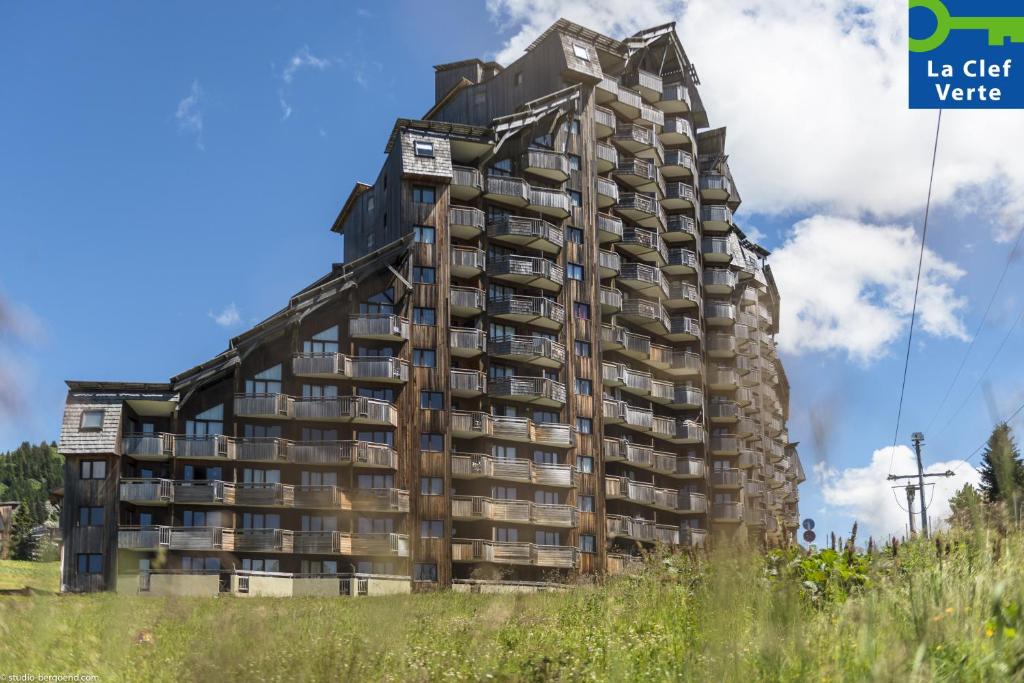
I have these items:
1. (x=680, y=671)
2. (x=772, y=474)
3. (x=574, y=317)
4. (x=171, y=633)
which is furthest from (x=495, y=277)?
(x=680, y=671)

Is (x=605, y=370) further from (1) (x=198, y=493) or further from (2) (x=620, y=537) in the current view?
(1) (x=198, y=493)

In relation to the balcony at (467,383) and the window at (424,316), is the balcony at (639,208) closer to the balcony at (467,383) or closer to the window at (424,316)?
the window at (424,316)

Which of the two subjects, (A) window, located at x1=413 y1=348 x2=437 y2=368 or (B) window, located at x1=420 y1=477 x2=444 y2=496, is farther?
(A) window, located at x1=413 y1=348 x2=437 y2=368

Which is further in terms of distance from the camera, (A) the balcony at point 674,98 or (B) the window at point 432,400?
(A) the balcony at point 674,98

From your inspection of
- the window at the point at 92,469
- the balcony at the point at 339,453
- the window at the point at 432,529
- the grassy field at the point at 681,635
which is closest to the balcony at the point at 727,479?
the window at the point at 432,529

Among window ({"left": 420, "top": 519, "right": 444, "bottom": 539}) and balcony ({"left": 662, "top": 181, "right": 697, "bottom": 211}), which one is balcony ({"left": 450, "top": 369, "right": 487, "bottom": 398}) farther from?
balcony ({"left": 662, "top": 181, "right": 697, "bottom": 211})

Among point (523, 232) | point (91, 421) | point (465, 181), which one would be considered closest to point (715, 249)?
point (523, 232)

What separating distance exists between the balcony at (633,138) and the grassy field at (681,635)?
70.9 metres

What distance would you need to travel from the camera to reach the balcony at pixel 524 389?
6944 centimetres

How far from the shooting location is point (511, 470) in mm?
68562

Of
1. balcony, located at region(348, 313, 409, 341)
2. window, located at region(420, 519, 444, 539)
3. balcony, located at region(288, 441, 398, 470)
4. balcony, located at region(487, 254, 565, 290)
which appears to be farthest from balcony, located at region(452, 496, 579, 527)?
balcony, located at region(487, 254, 565, 290)

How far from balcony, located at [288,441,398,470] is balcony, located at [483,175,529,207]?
18.8 m

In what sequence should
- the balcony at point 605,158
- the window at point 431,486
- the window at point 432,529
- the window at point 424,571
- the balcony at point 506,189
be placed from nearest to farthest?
the window at point 424,571 < the window at point 432,529 < the window at point 431,486 < the balcony at point 506,189 < the balcony at point 605,158

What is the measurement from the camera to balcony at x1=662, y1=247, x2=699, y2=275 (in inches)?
3526
